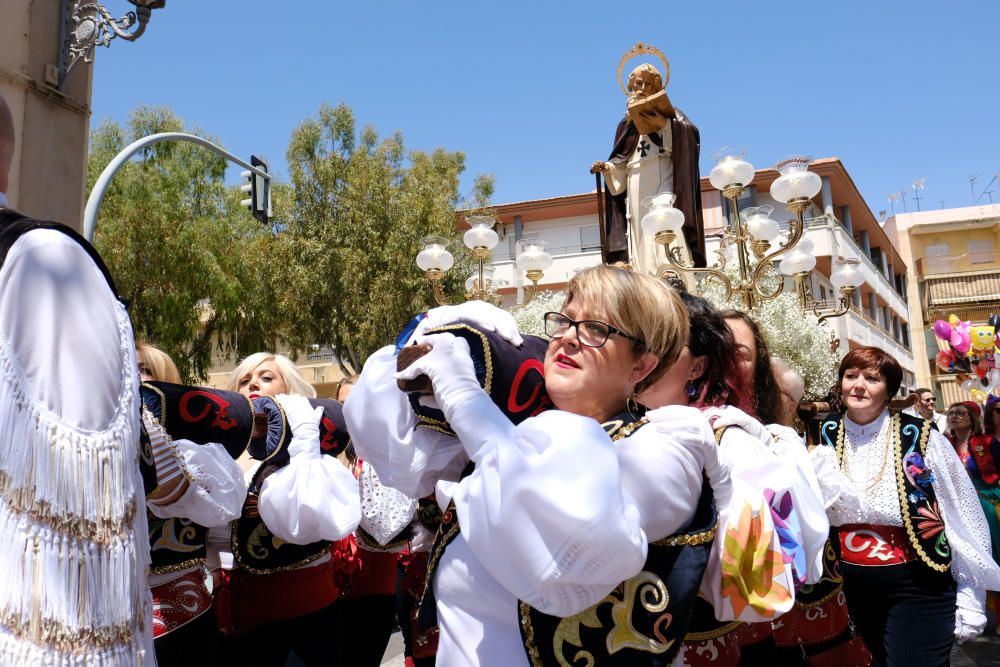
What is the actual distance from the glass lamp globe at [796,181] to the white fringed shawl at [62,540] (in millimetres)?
7609

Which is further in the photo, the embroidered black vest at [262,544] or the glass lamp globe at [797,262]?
the glass lamp globe at [797,262]

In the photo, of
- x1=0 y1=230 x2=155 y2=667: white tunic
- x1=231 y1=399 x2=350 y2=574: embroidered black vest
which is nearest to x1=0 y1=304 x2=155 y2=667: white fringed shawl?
x1=0 y1=230 x2=155 y2=667: white tunic

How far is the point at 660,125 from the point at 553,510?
897 cm

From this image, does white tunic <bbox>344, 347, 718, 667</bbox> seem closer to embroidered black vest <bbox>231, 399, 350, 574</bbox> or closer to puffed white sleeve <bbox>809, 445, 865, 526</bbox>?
embroidered black vest <bbox>231, 399, 350, 574</bbox>

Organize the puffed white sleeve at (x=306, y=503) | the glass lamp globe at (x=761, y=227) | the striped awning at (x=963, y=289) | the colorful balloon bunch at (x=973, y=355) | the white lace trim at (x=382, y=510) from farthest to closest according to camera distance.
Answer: the striped awning at (x=963, y=289) < the colorful balloon bunch at (x=973, y=355) < the glass lamp globe at (x=761, y=227) < the white lace trim at (x=382, y=510) < the puffed white sleeve at (x=306, y=503)

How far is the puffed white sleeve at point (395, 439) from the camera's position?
6.47ft

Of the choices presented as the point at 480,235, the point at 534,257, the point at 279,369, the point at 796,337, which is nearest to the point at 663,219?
the point at 534,257

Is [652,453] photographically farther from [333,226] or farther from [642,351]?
[333,226]

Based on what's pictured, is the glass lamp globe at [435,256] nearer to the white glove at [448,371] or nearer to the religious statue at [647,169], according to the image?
the religious statue at [647,169]

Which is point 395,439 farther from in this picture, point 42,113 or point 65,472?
point 42,113

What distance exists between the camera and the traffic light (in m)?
12.2

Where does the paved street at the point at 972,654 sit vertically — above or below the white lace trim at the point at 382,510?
below

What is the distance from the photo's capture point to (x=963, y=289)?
→ 151 ft

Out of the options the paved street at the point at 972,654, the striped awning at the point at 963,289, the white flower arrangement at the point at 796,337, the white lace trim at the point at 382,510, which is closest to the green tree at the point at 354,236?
the white flower arrangement at the point at 796,337
